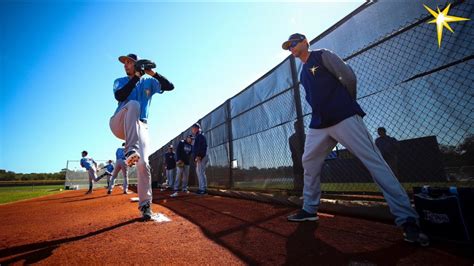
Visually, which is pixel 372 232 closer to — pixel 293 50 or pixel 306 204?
pixel 306 204

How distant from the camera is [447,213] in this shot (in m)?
1.79

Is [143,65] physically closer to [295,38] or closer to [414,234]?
[295,38]

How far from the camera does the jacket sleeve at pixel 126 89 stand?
3.02m

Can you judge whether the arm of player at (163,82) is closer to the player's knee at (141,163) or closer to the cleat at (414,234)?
the player's knee at (141,163)

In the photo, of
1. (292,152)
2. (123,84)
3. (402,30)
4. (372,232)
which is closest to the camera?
(372,232)

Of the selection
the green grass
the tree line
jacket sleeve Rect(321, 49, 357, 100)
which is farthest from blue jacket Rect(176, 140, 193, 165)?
the tree line

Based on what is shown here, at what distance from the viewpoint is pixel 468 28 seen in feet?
7.98

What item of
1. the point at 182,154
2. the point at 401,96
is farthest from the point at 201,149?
the point at 401,96

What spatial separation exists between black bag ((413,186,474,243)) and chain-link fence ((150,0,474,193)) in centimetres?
118

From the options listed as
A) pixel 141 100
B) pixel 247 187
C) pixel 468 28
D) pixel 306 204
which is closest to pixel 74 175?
pixel 247 187

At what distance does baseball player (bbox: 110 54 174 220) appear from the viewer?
3037 mm

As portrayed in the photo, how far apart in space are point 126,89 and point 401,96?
12.1ft

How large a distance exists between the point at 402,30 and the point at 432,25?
332mm

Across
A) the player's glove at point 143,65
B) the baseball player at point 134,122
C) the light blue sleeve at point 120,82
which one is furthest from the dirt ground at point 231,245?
the player's glove at point 143,65
